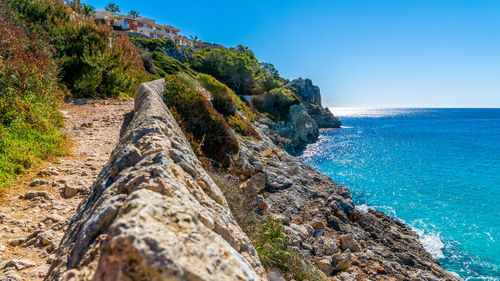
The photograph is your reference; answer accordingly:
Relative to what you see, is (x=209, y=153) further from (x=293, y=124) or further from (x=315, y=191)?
(x=293, y=124)

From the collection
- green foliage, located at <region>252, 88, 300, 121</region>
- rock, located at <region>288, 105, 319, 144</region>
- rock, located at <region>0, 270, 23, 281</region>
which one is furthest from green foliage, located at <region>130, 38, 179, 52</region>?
rock, located at <region>0, 270, 23, 281</region>

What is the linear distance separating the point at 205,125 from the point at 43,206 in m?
6.11

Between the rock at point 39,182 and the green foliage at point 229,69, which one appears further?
the green foliage at point 229,69

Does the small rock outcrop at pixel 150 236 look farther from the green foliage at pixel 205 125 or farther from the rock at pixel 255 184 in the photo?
the green foliage at pixel 205 125

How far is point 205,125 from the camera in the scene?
9641mm

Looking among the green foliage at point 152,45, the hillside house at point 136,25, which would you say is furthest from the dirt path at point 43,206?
the hillside house at point 136,25

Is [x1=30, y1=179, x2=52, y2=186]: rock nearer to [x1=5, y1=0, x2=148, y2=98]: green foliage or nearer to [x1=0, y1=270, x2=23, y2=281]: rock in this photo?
[x1=0, y1=270, x2=23, y2=281]: rock

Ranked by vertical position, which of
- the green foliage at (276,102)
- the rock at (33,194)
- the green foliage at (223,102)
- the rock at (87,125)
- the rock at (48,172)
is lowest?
the rock at (33,194)

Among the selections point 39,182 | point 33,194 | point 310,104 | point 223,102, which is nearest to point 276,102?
point 223,102

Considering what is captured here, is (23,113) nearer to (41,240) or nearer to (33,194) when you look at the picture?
(33,194)

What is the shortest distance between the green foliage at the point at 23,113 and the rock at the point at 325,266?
716 cm

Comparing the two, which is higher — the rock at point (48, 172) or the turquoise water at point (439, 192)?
the rock at point (48, 172)

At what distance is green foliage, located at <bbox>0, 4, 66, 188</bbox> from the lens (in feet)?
17.2

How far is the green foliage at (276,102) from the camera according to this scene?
4288 centimetres
